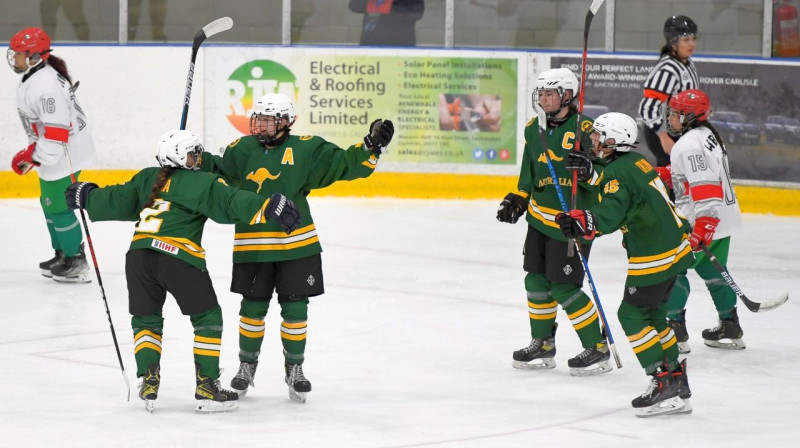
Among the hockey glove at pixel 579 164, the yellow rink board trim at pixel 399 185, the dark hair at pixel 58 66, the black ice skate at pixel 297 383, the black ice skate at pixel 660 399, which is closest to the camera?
the black ice skate at pixel 660 399

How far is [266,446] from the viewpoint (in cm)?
396

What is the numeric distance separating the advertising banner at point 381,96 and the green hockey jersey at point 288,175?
16.1 feet

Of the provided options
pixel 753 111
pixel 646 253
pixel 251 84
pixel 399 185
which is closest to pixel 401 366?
pixel 646 253

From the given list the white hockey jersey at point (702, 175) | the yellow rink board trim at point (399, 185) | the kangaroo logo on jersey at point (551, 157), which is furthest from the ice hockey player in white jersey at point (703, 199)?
the yellow rink board trim at point (399, 185)

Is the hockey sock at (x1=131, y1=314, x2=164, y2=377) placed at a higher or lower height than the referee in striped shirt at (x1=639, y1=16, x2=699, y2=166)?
lower

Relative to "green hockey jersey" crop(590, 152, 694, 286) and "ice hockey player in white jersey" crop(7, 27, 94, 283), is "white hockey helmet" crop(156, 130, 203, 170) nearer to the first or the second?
"green hockey jersey" crop(590, 152, 694, 286)

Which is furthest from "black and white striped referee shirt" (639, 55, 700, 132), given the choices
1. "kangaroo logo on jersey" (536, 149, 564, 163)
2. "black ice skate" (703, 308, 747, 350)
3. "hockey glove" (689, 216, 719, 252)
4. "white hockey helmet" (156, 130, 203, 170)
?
"white hockey helmet" (156, 130, 203, 170)

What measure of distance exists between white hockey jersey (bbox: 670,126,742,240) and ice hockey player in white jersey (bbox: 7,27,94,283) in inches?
122

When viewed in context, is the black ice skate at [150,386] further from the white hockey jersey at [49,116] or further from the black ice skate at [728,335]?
the white hockey jersey at [49,116]

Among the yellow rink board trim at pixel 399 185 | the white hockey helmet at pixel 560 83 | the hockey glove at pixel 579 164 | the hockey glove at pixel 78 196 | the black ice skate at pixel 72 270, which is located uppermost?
the white hockey helmet at pixel 560 83

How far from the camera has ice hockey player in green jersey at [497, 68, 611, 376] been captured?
4984mm

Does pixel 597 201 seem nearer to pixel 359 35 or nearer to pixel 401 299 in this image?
pixel 401 299

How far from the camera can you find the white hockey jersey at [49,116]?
6750 mm

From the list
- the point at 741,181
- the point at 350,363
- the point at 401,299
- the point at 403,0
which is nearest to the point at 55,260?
the point at 401,299
